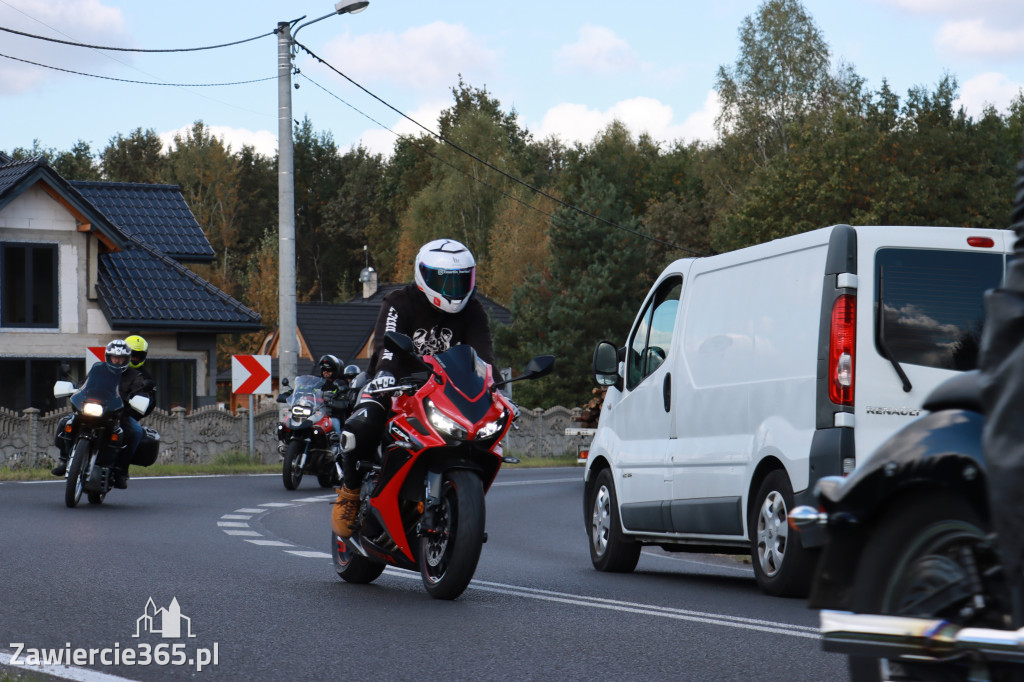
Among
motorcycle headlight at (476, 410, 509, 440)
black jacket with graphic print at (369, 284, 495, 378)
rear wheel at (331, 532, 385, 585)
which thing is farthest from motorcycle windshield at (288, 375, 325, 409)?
motorcycle headlight at (476, 410, 509, 440)

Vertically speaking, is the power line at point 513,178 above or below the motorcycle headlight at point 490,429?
above

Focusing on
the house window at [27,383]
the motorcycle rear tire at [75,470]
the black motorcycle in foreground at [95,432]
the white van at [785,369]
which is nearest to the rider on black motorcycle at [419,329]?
the white van at [785,369]

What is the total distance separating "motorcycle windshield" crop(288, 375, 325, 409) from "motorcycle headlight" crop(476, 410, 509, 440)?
12983mm

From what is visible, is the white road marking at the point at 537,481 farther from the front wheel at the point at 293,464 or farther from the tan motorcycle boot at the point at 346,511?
the tan motorcycle boot at the point at 346,511

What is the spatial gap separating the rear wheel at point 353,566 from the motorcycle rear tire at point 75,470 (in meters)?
A: 7.08

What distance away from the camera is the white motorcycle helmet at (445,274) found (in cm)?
861

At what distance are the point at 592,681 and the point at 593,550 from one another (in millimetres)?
5514

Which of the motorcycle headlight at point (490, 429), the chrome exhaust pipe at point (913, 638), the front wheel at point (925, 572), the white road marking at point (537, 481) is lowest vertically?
the white road marking at point (537, 481)

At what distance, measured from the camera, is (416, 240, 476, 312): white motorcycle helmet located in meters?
8.61

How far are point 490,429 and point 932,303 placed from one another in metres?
2.65

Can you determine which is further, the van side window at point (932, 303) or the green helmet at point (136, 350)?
the green helmet at point (136, 350)

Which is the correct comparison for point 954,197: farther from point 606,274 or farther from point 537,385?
point 537,385

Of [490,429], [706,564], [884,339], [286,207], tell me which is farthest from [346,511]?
[286,207]

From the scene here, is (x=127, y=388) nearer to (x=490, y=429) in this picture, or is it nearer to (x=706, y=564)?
(x=706, y=564)
